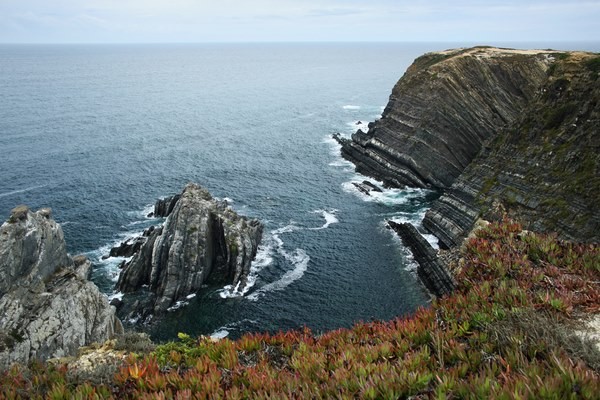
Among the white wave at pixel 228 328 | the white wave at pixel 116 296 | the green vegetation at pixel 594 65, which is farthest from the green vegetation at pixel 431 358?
the green vegetation at pixel 594 65

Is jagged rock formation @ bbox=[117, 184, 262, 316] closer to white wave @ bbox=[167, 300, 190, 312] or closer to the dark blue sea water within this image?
white wave @ bbox=[167, 300, 190, 312]

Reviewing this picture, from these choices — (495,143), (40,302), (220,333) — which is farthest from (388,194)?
(40,302)

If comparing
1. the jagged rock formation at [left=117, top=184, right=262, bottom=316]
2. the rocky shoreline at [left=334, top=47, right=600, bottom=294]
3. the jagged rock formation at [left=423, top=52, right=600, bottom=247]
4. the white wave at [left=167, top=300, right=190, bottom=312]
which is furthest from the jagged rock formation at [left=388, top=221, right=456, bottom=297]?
the white wave at [left=167, top=300, right=190, bottom=312]

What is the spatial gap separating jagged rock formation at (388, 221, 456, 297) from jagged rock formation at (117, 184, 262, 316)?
2110 centimetres

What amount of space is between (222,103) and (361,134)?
246ft

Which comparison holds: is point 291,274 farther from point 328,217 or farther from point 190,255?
point 328,217

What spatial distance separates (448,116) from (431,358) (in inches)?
3137

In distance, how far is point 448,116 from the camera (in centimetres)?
8350

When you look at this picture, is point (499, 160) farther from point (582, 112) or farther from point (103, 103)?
point (103, 103)

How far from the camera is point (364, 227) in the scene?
6531 centimetres

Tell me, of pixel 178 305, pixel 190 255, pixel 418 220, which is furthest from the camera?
pixel 418 220

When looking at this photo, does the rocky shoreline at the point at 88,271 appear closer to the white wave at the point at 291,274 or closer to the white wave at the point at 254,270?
the white wave at the point at 254,270

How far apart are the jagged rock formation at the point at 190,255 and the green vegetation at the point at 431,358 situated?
36.7 meters

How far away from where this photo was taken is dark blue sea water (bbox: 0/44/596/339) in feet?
157
